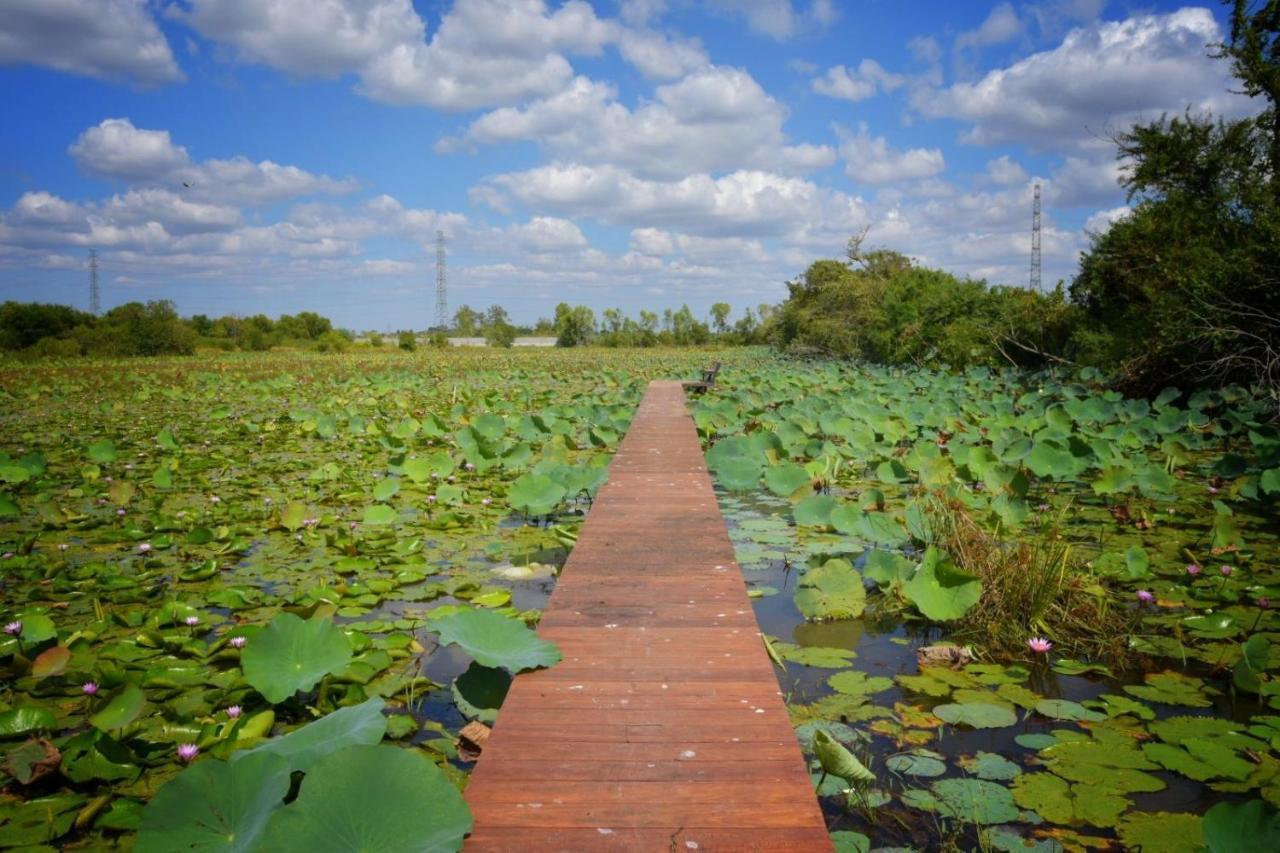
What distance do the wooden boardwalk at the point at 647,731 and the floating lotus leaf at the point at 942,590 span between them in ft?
2.02

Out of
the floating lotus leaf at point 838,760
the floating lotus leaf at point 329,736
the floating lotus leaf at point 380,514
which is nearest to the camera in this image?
the floating lotus leaf at point 329,736

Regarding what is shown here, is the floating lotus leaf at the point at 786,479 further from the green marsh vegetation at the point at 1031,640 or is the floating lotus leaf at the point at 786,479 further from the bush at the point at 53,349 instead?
the bush at the point at 53,349

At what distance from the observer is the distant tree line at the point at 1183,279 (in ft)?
23.6

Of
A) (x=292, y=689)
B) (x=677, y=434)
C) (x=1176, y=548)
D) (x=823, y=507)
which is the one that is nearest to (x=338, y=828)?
(x=292, y=689)

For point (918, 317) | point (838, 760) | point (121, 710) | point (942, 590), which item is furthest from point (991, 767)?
point (918, 317)

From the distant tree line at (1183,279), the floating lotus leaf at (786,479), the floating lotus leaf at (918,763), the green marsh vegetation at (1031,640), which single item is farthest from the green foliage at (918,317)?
the floating lotus leaf at (918,763)

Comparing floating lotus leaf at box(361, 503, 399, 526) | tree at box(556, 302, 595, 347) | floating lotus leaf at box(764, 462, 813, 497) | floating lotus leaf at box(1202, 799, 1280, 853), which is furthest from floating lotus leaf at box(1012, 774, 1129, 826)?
tree at box(556, 302, 595, 347)

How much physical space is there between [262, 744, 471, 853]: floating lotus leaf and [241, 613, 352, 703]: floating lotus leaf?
2.60ft

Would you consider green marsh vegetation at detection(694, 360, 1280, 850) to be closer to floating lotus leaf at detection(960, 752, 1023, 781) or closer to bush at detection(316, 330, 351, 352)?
→ floating lotus leaf at detection(960, 752, 1023, 781)

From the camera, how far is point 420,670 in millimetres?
2443

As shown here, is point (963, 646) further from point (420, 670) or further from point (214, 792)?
point (214, 792)

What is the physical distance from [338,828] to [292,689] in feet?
2.81

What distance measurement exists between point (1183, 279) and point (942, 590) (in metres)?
7.14

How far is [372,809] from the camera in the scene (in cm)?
123
